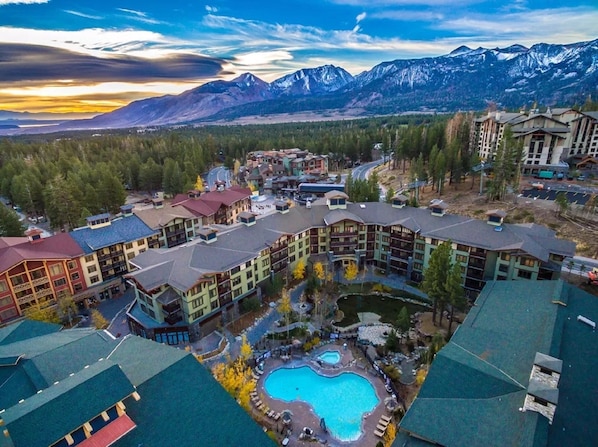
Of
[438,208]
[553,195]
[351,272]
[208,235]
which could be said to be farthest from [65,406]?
[553,195]

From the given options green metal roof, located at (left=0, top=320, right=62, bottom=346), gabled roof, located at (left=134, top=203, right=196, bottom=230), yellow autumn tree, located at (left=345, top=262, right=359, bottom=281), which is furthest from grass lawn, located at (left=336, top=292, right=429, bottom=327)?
gabled roof, located at (left=134, top=203, right=196, bottom=230)

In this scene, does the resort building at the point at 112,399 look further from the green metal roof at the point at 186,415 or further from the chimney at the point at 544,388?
the chimney at the point at 544,388

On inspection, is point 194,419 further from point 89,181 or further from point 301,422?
point 89,181

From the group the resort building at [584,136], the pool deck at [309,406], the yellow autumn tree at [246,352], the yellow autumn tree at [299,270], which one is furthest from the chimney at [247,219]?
the resort building at [584,136]

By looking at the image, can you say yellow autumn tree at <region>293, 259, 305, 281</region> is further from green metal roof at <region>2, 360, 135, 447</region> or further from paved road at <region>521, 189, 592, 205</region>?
paved road at <region>521, 189, 592, 205</region>

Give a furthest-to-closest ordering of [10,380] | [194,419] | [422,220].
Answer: [422,220]
[10,380]
[194,419]

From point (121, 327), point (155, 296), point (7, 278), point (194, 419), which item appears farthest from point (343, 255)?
point (7, 278)
